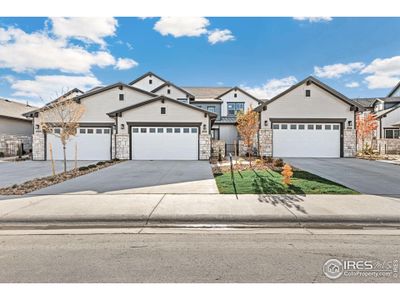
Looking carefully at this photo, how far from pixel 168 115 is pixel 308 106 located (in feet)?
35.2

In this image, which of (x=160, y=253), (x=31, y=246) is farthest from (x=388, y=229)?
(x=31, y=246)

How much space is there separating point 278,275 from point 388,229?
3.37m

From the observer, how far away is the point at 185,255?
12.4ft

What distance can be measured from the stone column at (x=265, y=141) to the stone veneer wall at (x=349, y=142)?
221 inches

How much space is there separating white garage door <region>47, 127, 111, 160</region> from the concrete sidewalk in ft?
38.6

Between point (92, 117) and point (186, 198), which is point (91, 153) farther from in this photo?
point (186, 198)

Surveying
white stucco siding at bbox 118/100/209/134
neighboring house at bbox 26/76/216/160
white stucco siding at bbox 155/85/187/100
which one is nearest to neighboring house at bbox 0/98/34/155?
neighboring house at bbox 26/76/216/160

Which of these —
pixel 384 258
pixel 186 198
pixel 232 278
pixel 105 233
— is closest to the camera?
pixel 232 278

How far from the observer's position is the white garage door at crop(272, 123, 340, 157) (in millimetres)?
18250

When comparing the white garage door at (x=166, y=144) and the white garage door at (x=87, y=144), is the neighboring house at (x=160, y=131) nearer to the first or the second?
the white garage door at (x=166, y=144)

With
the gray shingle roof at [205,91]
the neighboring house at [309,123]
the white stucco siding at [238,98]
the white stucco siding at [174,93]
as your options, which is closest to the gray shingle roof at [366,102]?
the white stucco siding at [238,98]

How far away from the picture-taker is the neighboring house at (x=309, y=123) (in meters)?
18.3

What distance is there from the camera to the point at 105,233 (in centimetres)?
479

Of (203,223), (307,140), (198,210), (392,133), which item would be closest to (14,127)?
(198,210)
